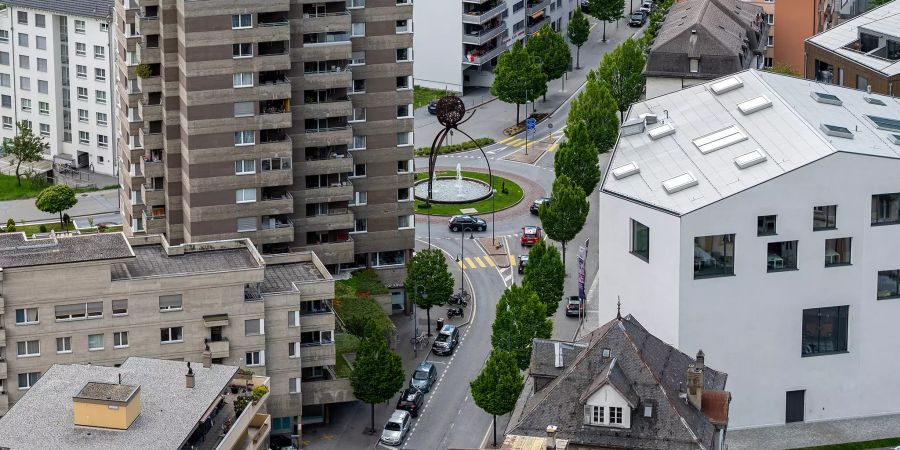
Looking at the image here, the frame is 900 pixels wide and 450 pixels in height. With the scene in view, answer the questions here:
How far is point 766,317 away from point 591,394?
34.4 meters

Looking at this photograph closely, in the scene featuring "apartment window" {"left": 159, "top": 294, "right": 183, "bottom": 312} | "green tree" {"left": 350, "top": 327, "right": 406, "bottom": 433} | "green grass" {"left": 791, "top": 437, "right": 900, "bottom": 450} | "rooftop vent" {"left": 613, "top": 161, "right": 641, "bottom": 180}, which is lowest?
"green grass" {"left": 791, "top": 437, "right": 900, "bottom": 450}

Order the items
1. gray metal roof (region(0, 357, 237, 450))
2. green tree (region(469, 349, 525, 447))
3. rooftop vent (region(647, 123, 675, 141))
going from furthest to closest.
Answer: rooftop vent (region(647, 123, 675, 141)) → green tree (region(469, 349, 525, 447)) → gray metal roof (region(0, 357, 237, 450))

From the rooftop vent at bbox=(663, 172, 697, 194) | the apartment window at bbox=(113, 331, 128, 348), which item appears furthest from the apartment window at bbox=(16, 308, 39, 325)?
the rooftop vent at bbox=(663, 172, 697, 194)

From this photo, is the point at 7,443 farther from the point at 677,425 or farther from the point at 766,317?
the point at 766,317

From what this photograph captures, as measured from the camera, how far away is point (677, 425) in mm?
156625

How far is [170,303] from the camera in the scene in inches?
7451

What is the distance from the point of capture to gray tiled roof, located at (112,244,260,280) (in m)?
190

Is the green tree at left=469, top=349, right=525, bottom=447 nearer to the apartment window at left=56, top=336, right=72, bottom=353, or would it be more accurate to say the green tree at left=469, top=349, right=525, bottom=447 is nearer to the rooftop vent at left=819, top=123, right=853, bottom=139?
the rooftop vent at left=819, top=123, right=853, bottom=139

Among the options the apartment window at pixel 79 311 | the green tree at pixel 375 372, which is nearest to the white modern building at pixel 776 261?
the green tree at pixel 375 372

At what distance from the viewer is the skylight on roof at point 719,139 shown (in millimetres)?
191875

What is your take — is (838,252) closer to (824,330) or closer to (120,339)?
(824,330)

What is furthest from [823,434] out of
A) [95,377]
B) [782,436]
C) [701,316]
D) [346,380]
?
[95,377]

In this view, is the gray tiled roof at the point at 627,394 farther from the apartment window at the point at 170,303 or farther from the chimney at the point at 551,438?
the apartment window at the point at 170,303

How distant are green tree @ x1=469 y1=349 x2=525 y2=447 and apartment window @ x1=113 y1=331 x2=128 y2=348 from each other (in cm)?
3162
